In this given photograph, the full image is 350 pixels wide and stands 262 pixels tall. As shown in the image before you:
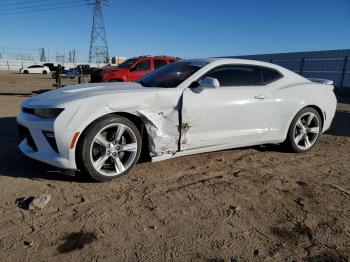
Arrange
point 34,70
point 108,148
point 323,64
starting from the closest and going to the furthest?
point 108,148
point 323,64
point 34,70

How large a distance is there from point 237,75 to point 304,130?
1.48 metres

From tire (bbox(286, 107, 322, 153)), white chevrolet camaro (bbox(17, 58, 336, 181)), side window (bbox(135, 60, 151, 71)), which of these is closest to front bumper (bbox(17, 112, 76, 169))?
white chevrolet camaro (bbox(17, 58, 336, 181))

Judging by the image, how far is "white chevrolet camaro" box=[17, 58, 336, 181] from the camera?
344 centimetres

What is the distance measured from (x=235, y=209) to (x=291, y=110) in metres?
2.32

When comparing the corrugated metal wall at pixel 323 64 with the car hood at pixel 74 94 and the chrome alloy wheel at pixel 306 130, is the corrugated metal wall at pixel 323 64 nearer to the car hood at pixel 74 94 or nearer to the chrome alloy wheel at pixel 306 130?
the chrome alloy wheel at pixel 306 130

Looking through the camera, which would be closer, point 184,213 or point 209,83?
point 184,213

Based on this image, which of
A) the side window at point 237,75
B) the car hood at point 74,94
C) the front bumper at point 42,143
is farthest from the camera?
the side window at point 237,75

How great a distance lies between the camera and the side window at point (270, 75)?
15.8 feet

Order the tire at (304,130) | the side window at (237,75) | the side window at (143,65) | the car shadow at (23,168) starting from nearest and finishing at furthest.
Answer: the car shadow at (23,168), the side window at (237,75), the tire at (304,130), the side window at (143,65)

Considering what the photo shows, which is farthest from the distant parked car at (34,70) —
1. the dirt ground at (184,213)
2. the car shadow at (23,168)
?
the dirt ground at (184,213)

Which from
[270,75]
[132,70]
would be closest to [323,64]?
[132,70]

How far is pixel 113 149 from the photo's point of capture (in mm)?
3686

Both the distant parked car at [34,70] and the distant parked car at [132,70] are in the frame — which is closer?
the distant parked car at [132,70]

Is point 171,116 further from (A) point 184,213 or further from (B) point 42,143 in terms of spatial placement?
(B) point 42,143
